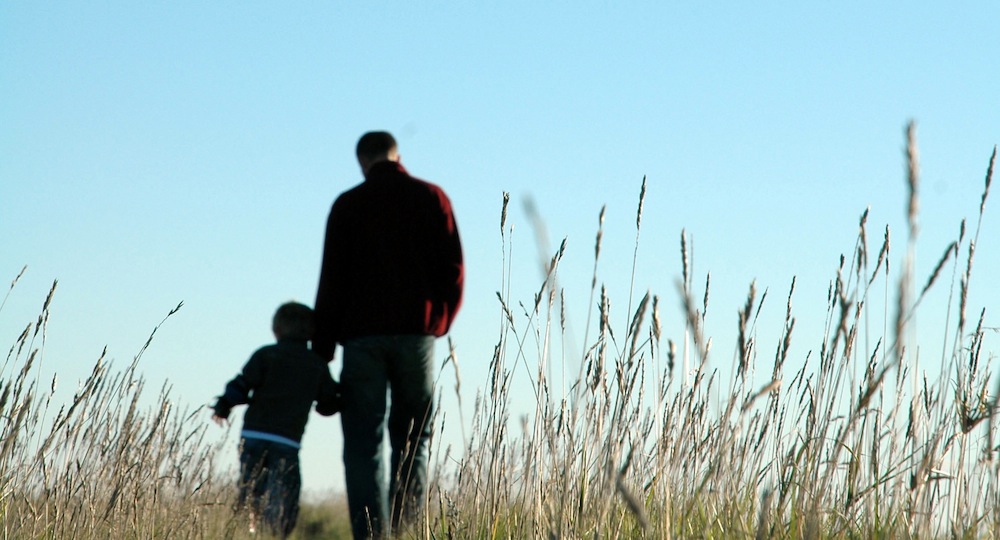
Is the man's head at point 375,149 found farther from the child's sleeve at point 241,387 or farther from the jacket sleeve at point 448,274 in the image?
the child's sleeve at point 241,387

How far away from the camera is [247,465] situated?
5141 mm

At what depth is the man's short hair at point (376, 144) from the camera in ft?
15.0

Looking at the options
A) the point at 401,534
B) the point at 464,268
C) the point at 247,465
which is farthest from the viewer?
the point at 247,465

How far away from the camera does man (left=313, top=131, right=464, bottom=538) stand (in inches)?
165

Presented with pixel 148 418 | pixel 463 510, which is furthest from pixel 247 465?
pixel 463 510

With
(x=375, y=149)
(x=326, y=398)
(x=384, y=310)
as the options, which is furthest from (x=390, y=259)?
(x=326, y=398)

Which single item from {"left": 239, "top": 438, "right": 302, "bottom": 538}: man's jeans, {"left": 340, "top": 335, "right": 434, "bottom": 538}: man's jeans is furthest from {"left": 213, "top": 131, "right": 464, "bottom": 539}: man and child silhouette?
{"left": 239, "top": 438, "right": 302, "bottom": 538}: man's jeans

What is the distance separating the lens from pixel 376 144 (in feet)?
15.1

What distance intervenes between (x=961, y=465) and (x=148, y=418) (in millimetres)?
2986

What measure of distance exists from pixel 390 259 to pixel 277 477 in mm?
1413

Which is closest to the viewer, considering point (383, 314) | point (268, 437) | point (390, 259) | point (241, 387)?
point (383, 314)

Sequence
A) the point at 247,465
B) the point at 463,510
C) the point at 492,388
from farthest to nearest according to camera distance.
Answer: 1. the point at 247,465
2. the point at 463,510
3. the point at 492,388

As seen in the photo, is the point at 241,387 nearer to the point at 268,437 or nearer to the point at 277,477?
the point at 268,437

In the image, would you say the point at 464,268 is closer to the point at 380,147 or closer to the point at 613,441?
the point at 380,147
